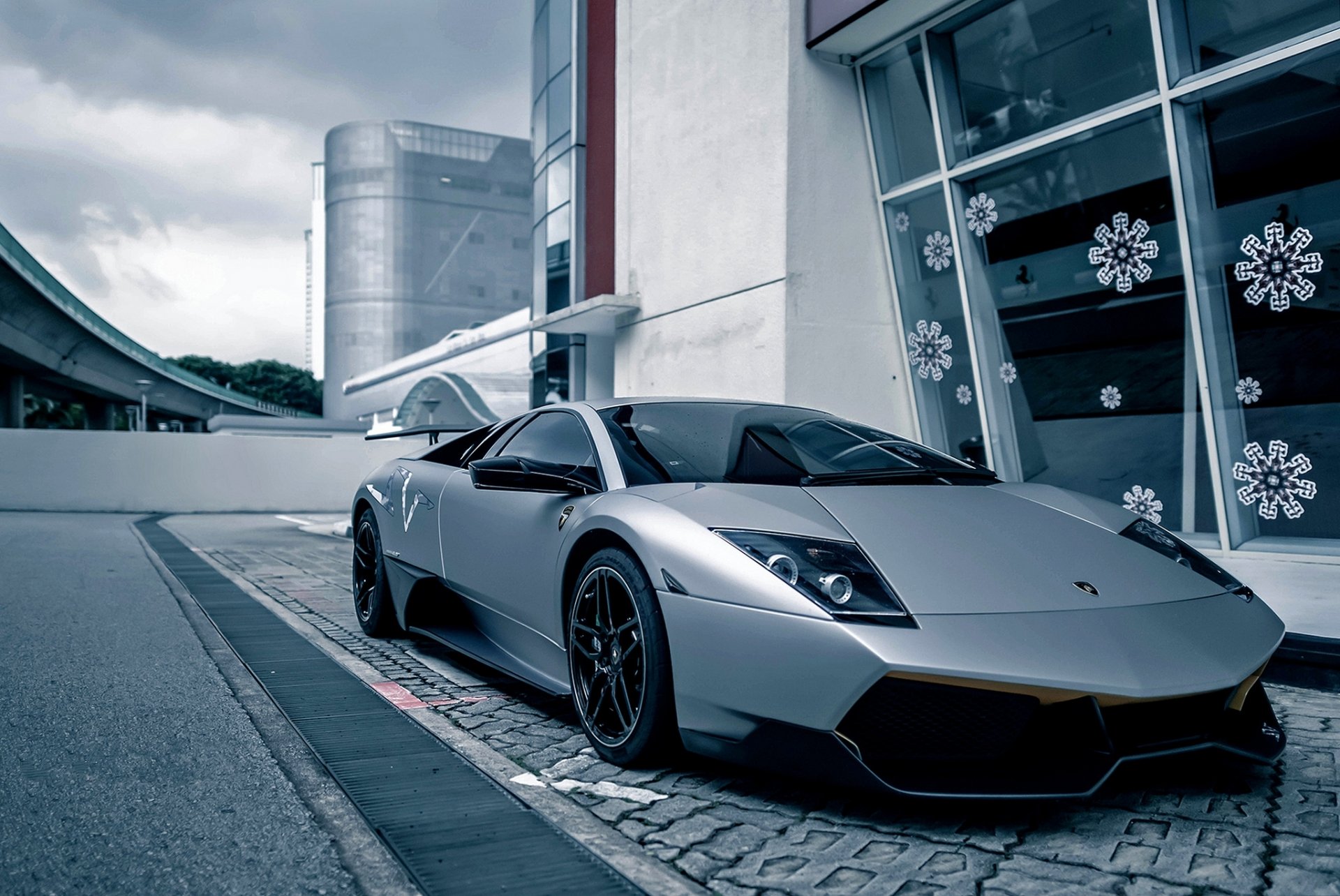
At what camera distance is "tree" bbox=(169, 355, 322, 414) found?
13612cm

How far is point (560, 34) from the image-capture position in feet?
53.7

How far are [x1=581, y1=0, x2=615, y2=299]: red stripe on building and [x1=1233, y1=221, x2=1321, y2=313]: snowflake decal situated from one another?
7583 mm

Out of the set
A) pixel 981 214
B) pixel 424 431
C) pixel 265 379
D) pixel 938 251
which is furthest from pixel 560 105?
pixel 265 379

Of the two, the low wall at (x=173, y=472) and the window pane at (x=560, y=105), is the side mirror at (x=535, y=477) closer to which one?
the window pane at (x=560, y=105)

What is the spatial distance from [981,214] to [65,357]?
40083mm

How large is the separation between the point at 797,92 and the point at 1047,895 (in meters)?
8.14

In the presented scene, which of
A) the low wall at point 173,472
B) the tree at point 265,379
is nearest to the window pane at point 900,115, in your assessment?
the low wall at point 173,472

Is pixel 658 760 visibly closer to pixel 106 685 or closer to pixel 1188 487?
pixel 106 685

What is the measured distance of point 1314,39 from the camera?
5.87 meters

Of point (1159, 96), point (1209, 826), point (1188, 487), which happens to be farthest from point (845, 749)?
point (1159, 96)

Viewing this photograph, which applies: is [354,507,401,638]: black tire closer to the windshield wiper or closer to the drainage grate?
the drainage grate

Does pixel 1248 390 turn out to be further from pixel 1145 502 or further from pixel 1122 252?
pixel 1122 252

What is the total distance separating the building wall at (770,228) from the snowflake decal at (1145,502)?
97.7 inches

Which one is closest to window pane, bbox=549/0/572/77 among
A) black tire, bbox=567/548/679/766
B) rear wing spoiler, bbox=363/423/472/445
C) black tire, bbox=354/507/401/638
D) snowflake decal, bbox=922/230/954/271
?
snowflake decal, bbox=922/230/954/271
